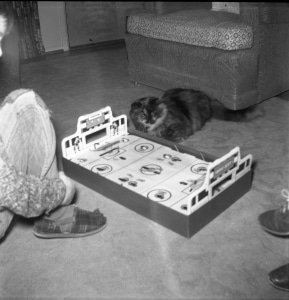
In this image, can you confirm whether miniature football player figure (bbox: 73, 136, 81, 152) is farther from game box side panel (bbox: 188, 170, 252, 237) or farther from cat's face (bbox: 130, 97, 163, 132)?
game box side panel (bbox: 188, 170, 252, 237)

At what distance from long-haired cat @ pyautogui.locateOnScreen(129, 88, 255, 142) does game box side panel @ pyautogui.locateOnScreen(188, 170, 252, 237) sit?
0.56 metres

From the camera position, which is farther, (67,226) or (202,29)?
(202,29)

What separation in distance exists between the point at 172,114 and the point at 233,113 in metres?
0.48

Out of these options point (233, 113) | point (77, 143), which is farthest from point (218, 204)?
point (233, 113)

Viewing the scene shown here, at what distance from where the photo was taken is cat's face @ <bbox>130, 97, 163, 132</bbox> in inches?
76.7

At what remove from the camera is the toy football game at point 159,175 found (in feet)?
4.29

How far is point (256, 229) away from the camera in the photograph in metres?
1.31

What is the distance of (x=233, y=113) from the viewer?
227 cm

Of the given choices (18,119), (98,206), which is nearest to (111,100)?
(98,206)

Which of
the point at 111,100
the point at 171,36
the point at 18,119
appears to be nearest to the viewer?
the point at 18,119

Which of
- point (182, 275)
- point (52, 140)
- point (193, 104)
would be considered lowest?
point (182, 275)

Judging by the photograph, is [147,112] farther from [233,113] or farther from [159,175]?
[233,113]

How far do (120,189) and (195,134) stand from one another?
748 millimetres

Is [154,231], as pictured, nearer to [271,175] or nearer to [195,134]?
[271,175]
